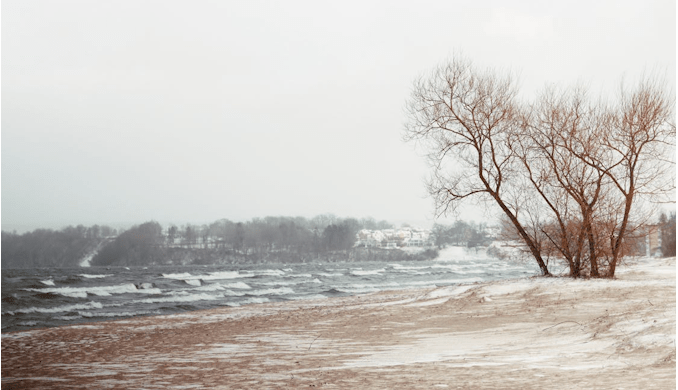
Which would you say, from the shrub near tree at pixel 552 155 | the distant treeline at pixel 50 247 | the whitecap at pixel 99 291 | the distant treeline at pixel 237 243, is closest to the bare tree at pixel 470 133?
the shrub near tree at pixel 552 155

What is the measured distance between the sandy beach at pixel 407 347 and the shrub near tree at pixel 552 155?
4.02 feet

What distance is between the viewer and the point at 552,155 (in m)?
11.2

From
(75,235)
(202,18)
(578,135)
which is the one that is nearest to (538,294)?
(578,135)

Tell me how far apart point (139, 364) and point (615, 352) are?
440 cm

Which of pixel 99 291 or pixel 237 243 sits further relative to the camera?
pixel 237 243

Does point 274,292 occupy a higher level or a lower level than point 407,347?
lower

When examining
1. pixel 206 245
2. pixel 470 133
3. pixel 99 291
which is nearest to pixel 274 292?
pixel 99 291

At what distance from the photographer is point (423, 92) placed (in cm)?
1191

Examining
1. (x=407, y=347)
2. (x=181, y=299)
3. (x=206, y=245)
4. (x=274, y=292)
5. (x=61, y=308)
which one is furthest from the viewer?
(x=206, y=245)

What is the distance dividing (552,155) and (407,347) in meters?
6.35

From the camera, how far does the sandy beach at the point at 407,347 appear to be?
15.1 feet

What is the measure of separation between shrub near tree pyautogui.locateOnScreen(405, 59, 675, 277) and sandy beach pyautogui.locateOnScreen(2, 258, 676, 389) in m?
1.22

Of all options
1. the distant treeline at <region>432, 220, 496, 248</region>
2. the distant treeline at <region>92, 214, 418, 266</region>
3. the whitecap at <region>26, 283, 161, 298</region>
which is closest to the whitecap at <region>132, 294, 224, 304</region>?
the whitecap at <region>26, 283, 161, 298</region>

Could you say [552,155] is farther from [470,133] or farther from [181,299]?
[181,299]
